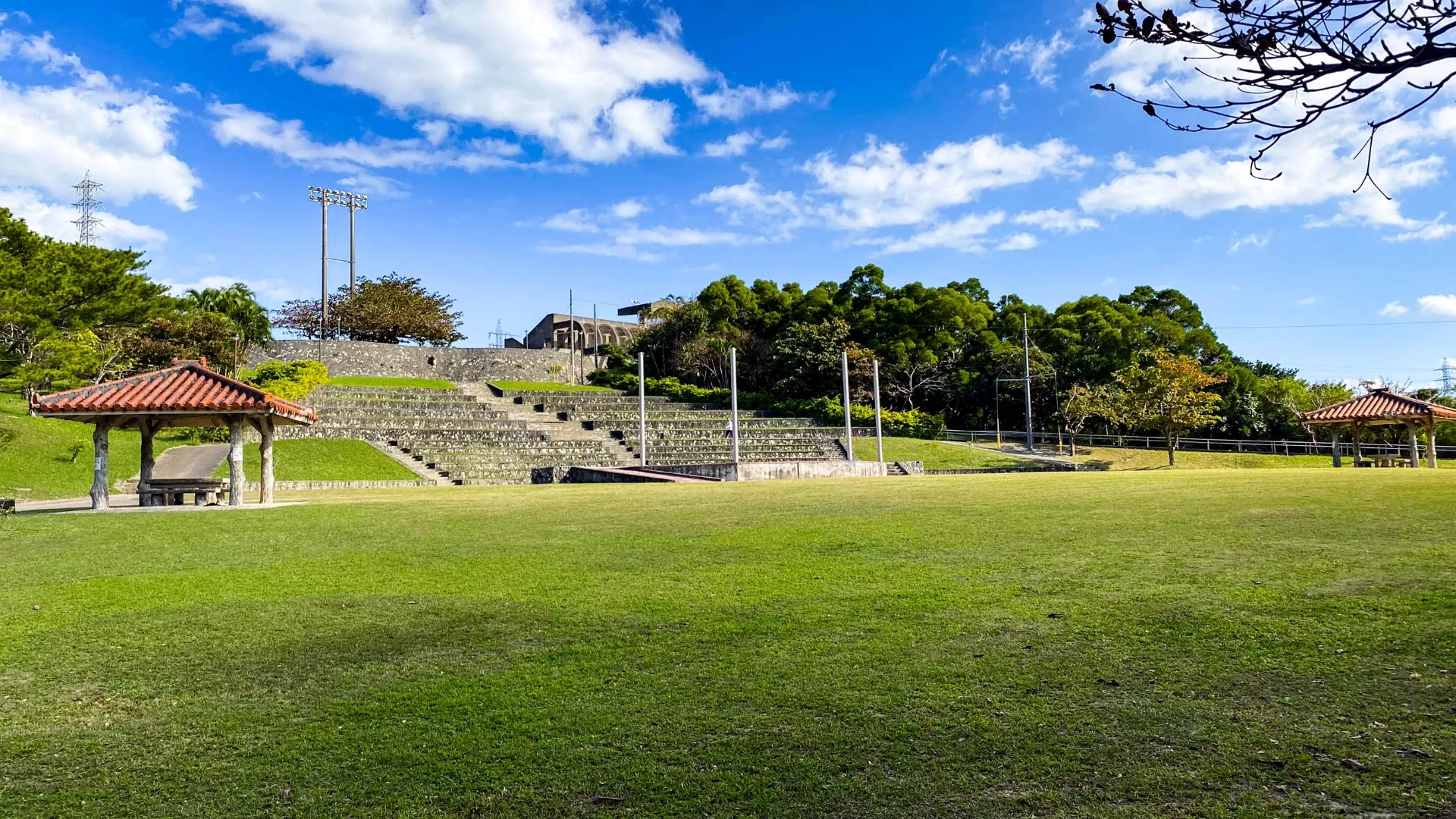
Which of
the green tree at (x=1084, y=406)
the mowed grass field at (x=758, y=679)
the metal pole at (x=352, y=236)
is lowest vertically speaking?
the mowed grass field at (x=758, y=679)

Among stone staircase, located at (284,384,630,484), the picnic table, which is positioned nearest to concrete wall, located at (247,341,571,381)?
stone staircase, located at (284,384,630,484)

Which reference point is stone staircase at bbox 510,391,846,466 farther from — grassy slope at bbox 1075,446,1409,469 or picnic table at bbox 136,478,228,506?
picnic table at bbox 136,478,228,506

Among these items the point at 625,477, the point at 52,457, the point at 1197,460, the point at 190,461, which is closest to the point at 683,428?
the point at 625,477

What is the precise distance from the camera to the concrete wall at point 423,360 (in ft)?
137

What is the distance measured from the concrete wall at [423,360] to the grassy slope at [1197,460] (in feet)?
90.2

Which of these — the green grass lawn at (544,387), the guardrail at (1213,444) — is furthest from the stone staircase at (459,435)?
the guardrail at (1213,444)

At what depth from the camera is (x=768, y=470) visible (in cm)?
2433

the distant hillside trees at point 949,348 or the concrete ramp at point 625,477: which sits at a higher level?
the distant hillside trees at point 949,348

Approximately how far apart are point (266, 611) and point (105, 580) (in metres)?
2.17

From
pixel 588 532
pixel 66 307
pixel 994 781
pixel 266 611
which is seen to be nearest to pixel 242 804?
pixel 994 781

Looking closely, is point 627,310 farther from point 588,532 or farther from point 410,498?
point 588,532

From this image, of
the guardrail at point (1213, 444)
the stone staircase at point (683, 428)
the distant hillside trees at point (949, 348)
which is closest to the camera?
the stone staircase at point (683, 428)

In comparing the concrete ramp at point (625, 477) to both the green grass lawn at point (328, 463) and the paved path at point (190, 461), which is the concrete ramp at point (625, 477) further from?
the paved path at point (190, 461)

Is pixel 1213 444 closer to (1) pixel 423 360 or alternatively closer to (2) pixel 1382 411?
(2) pixel 1382 411
